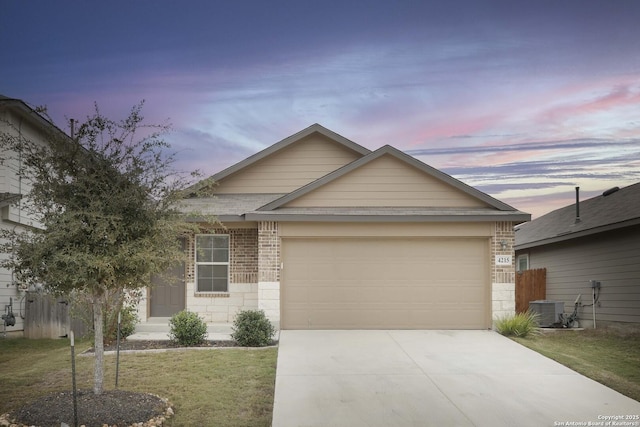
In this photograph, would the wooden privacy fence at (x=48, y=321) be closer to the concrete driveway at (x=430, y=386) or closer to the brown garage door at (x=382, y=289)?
the brown garage door at (x=382, y=289)

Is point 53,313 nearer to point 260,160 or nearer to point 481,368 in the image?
point 260,160

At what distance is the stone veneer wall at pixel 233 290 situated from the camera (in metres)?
17.1

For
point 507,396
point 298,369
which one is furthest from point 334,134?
point 507,396

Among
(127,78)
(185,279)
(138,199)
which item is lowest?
(185,279)

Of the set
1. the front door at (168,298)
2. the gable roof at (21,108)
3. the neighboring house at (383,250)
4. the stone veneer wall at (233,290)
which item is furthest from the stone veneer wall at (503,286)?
the gable roof at (21,108)

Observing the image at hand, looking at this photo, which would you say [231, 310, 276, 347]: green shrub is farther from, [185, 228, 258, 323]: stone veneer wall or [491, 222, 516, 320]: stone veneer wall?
[491, 222, 516, 320]: stone veneer wall

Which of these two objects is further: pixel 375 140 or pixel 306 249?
pixel 375 140

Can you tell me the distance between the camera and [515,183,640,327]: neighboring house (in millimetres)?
17797

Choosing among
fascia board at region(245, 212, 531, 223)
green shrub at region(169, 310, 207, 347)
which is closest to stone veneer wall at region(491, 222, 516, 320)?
fascia board at region(245, 212, 531, 223)

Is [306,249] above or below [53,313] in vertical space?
above

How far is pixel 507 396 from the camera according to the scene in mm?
10219

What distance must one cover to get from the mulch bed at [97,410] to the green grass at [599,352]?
7754 millimetres

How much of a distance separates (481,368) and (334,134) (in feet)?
31.7

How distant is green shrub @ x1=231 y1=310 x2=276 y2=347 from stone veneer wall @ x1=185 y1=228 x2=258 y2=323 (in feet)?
7.76
